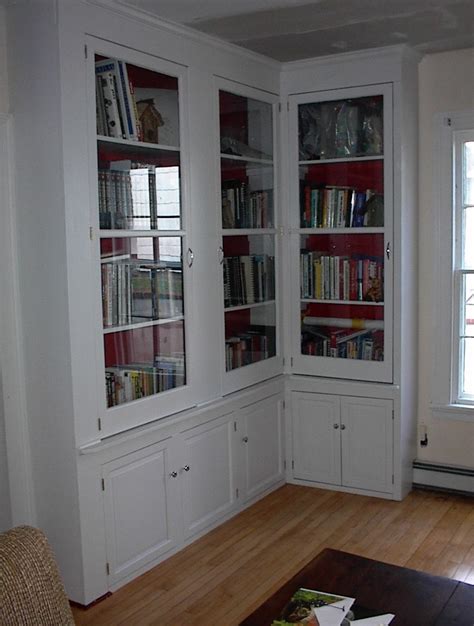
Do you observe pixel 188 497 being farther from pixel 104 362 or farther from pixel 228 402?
pixel 104 362

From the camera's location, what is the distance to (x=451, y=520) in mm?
4027

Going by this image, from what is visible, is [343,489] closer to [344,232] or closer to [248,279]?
[248,279]

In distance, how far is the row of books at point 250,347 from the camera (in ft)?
13.5

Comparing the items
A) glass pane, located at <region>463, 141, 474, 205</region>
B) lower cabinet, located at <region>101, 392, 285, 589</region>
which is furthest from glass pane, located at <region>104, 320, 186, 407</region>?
glass pane, located at <region>463, 141, 474, 205</region>

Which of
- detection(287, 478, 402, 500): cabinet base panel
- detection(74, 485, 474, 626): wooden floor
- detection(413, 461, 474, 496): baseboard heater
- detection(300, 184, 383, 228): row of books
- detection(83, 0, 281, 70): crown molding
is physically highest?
detection(83, 0, 281, 70): crown molding

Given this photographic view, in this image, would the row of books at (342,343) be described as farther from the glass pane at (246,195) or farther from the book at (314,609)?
the book at (314,609)

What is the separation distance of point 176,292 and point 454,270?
1705 millimetres

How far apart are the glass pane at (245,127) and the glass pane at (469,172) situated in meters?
1.11

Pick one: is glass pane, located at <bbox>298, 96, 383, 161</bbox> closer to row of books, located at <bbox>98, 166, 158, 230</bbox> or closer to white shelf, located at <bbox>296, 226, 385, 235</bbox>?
white shelf, located at <bbox>296, 226, 385, 235</bbox>

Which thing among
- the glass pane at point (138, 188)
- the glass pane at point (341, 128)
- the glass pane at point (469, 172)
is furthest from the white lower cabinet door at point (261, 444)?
the glass pane at point (469, 172)

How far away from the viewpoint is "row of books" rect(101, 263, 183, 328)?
3281mm

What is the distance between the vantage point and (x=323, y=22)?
3535 mm

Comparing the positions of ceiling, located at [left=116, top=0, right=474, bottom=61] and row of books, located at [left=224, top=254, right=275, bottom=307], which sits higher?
ceiling, located at [left=116, top=0, right=474, bottom=61]

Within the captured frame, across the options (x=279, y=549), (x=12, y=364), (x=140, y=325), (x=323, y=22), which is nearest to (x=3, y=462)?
(x=12, y=364)
